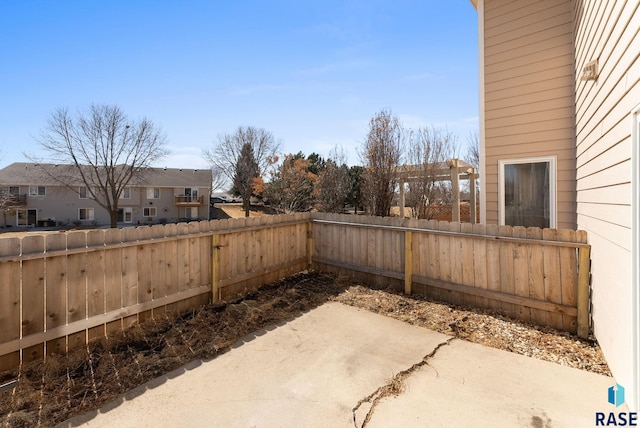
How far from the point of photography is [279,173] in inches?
1089

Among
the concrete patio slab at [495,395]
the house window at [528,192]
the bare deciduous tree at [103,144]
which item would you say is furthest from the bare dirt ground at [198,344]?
the bare deciduous tree at [103,144]

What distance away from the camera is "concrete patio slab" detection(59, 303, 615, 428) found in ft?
7.09

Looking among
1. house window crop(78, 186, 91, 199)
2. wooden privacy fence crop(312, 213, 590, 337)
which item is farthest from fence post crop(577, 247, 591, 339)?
house window crop(78, 186, 91, 199)

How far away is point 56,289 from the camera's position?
2998 millimetres

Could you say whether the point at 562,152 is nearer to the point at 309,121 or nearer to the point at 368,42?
the point at 368,42

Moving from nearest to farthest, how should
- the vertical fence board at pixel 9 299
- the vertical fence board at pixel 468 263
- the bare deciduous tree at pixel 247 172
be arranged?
the vertical fence board at pixel 9 299, the vertical fence board at pixel 468 263, the bare deciduous tree at pixel 247 172

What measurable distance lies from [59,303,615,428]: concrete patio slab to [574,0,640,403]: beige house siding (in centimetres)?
59

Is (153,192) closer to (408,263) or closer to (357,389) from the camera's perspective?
(408,263)

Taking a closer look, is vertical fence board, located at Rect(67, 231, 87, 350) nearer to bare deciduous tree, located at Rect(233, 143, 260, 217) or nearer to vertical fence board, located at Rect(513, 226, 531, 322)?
vertical fence board, located at Rect(513, 226, 531, 322)

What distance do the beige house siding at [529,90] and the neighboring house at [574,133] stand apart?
0.01m

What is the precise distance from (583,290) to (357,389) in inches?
116

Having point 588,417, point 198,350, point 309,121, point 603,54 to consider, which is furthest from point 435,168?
point 309,121

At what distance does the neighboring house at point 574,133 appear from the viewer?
211 cm

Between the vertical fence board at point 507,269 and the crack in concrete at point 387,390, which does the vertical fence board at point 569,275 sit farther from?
the crack in concrete at point 387,390
